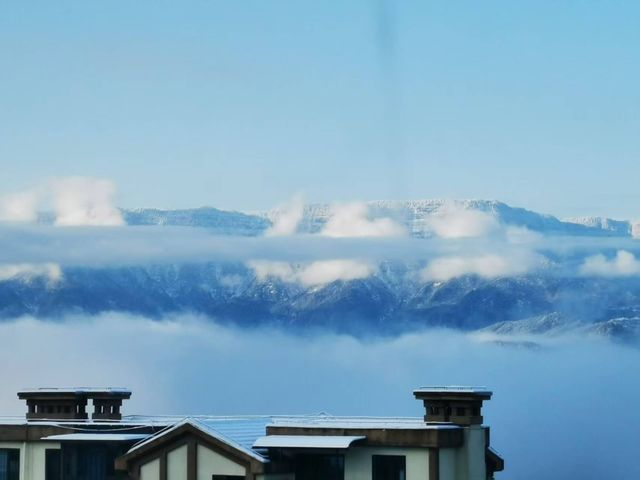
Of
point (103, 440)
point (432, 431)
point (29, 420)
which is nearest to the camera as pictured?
point (432, 431)

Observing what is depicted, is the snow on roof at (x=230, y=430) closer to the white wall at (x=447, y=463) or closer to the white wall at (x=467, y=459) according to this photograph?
the white wall at (x=447, y=463)

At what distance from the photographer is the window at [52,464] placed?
76.6 metres

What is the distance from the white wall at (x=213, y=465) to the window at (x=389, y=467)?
18.1ft

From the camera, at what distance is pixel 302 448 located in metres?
70.5

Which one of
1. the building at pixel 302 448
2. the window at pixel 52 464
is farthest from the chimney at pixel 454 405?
the window at pixel 52 464

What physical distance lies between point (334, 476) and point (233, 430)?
4810mm

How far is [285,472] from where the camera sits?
71.5 m

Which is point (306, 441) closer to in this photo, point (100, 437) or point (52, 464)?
point (100, 437)

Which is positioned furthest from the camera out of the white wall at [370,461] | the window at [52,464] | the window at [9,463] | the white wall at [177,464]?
the window at [9,463]

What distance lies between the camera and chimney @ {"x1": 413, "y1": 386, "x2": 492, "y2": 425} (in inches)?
2815

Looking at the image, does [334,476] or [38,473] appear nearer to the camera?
[334,476]

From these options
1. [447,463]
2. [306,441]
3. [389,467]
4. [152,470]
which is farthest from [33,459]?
[447,463]

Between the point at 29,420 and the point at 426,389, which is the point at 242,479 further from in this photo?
the point at 29,420

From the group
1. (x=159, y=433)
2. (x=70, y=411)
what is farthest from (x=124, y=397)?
(x=159, y=433)
